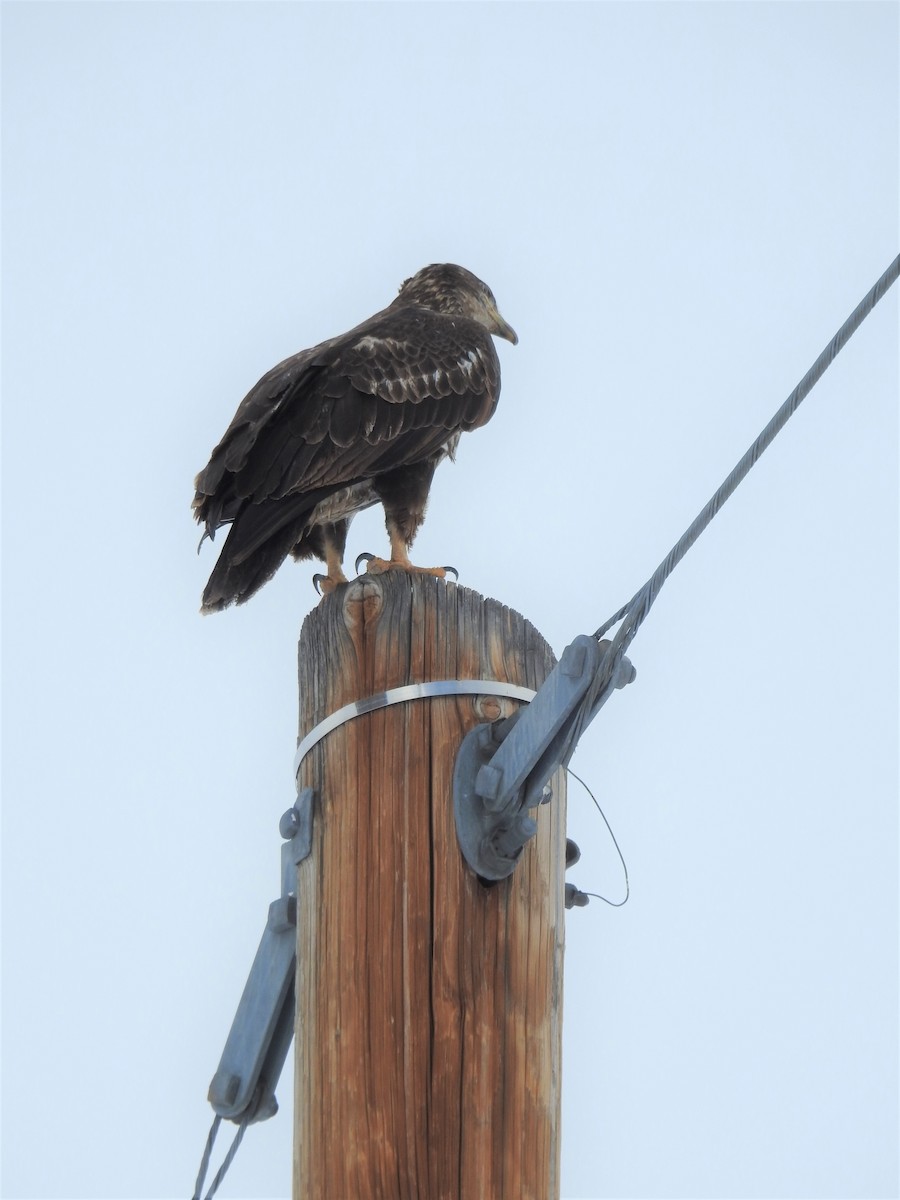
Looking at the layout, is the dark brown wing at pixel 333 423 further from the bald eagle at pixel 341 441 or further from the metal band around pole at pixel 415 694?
the metal band around pole at pixel 415 694

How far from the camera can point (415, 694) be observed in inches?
119

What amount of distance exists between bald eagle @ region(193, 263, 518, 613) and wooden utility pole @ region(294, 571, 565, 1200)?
1.10 m

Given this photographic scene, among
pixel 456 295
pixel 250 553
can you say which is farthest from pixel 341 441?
pixel 456 295

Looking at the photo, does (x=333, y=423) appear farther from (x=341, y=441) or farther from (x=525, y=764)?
(x=525, y=764)

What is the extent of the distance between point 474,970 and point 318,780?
0.48 m

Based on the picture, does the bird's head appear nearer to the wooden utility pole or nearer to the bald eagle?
the bald eagle

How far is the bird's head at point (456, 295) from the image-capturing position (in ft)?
21.2

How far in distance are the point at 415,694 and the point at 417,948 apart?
46cm

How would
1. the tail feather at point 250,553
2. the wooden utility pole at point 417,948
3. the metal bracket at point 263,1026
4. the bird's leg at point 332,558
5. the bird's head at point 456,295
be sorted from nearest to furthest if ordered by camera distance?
1. the wooden utility pole at point 417,948
2. the metal bracket at point 263,1026
3. the tail feather at point 250,553
4. the bird's leg at point 332,558
5. the bird's head at point 456,295

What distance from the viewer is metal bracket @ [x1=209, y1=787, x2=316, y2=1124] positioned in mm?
3201

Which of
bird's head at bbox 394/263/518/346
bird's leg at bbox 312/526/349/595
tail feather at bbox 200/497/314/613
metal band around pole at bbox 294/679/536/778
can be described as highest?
bird's head at bbox 394/263/518/346

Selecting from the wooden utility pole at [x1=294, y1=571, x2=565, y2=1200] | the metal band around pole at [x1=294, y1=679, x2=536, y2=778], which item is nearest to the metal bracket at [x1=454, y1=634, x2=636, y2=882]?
the wooden utility pole at [x1=294, y1=571, x2=565, y2=1200]

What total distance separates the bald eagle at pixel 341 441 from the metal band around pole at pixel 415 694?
112cm

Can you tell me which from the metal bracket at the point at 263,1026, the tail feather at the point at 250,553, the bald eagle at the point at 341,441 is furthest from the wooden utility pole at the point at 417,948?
the tail feather at the point at 250,553
